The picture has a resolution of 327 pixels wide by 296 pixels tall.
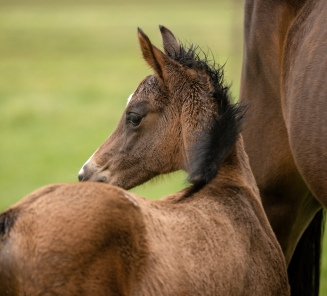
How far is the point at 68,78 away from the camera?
2033cm

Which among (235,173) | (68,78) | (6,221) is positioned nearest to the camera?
(6,221)

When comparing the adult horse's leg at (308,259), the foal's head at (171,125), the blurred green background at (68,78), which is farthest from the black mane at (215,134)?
the adult horse's leg at (308,259)

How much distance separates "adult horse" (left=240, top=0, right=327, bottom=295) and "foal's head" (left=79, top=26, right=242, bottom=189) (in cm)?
40

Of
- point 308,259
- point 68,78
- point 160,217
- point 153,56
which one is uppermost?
point 153,56

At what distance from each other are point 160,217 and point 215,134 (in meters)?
0.79

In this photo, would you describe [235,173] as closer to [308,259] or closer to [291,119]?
[291,119]

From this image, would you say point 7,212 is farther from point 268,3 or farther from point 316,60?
point 268,3

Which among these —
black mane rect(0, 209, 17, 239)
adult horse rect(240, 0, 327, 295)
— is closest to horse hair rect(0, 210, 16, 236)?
black mane rect(0, 209, 17, 239)

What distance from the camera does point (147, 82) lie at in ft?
13.2

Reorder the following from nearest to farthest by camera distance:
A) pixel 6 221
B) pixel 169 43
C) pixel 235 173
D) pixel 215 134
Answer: pixel 6 221 < pixel 215 134 < pixel 235 173 < pixel 169 43

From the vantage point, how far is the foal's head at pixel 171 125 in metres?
3.56

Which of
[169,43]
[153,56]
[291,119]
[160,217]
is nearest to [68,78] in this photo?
[169,43]

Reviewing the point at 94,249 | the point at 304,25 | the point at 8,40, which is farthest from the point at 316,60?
the point at 8,40

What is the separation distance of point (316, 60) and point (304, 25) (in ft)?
1.19
